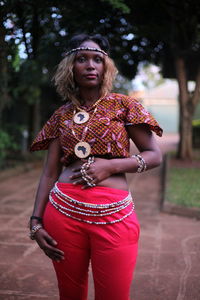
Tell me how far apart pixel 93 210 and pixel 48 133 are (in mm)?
540

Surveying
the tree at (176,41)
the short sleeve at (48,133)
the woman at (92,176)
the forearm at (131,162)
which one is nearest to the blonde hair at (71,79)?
the woman at (92,176)

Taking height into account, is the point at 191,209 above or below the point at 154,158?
below

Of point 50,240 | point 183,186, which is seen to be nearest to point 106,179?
point 50,240

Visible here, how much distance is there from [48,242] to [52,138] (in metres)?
0.57

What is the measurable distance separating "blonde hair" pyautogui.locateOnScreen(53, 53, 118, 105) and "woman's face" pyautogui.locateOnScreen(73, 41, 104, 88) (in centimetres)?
3

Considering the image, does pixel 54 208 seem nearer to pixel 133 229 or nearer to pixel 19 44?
pixel 133 229

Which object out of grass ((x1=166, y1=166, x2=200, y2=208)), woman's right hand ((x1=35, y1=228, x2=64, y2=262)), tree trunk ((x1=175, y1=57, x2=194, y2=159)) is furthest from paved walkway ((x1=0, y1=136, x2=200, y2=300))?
tree trunk ((x1=175, y1=57, x2=194, y2=159))

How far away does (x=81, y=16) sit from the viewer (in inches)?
144

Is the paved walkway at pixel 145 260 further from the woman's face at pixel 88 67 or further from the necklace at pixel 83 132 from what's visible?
the woman's face at pixel 88 67

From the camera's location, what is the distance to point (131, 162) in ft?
6.06

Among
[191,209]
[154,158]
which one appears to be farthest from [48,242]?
[191,209]

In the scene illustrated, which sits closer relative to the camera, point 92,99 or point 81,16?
point 92,99

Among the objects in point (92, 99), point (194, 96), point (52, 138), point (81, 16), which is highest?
point (81, 16)

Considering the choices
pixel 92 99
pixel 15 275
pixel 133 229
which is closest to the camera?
pixel 133 229
